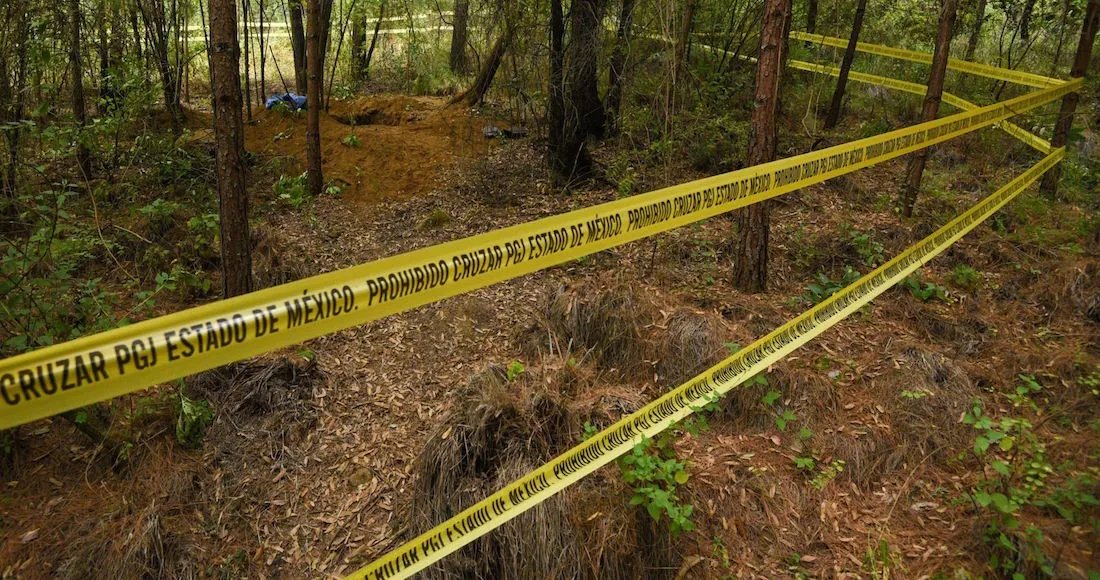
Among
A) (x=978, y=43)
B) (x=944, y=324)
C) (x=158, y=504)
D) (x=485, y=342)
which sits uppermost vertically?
(x=978, y=43)

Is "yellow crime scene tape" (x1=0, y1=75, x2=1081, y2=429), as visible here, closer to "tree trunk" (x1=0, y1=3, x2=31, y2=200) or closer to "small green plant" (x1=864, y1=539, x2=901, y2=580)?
"small green plant" (x1=864, y1=539, x2=901, y2=580)

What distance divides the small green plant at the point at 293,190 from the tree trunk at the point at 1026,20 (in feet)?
46.1

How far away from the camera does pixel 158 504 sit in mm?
3740

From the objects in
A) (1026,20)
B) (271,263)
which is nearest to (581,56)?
(271,263)

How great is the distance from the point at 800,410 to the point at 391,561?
3.11 meters

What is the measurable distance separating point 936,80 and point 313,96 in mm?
8208

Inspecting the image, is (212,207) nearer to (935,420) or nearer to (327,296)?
(327,296)

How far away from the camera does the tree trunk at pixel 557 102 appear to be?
817 centimetres

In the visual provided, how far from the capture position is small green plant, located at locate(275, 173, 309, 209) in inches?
339

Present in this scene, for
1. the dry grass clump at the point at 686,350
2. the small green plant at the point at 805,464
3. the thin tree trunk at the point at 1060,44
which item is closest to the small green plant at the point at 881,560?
the small green plant at the point at 805,464

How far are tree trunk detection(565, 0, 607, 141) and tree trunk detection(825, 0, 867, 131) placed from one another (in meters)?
4.46

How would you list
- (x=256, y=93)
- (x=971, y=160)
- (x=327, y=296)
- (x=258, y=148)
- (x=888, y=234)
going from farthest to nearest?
(x=256, y=93) → (x=258, y=148) → (x=971, y=160) → (x=888, y=234) → (x=327, y=296)

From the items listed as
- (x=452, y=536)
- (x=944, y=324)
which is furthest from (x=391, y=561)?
(x=944, y=324)

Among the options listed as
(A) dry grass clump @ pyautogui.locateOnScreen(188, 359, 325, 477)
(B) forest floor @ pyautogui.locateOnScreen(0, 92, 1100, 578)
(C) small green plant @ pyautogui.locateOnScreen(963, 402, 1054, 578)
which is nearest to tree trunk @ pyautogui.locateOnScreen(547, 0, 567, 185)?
(B) forest floor @ pyautogui.locateOnScreen(0, 92, 1100, 578)
